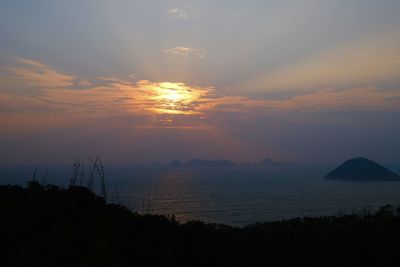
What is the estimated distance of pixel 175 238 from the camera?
14570 mm

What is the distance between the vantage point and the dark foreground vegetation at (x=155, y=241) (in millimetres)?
10625

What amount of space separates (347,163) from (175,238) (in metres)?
154

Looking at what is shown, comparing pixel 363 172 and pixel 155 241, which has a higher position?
pixel 363 172

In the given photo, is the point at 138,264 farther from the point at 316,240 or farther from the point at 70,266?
the point at 316,240

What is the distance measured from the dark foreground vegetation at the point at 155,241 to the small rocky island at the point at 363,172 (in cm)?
13034

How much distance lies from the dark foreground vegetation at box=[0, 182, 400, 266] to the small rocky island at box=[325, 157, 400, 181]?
428 feet

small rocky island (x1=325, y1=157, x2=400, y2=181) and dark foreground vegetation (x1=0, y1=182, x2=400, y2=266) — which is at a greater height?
small rocky island (x1=325, y1=157, x2=400, y2=181)

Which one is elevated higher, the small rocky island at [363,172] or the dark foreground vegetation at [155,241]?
the small rocky island at [363,172]

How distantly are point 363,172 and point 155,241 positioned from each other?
142579mm

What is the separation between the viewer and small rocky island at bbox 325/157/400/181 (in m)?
136

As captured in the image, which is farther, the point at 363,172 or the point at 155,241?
the point at 363,172

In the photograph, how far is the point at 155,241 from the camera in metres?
14.0

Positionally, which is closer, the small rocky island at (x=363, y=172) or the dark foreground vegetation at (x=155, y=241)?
the dark foreground vegetation at (x=155, y=241)

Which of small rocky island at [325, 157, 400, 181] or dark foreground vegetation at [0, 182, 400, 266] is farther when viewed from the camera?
small rocky island at [325, 157, 400, 181]
